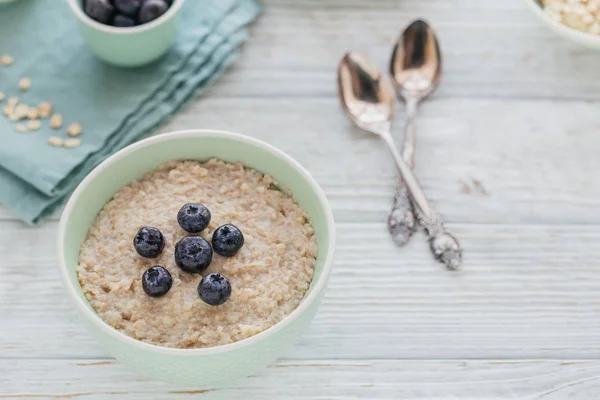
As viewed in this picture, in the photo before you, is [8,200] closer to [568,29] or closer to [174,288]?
[174,288]

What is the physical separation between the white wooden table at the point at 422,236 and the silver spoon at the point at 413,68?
33 millimetres

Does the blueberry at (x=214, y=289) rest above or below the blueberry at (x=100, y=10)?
below

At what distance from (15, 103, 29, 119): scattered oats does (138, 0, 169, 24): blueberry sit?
0.25 metres

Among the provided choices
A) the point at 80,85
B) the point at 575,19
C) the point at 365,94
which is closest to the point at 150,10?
the point at 80,85

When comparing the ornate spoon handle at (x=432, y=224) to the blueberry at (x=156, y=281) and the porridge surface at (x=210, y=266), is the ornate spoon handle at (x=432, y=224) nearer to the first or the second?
the porridge surface at (x=210, y=266)

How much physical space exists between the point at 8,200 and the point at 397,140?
0.68m

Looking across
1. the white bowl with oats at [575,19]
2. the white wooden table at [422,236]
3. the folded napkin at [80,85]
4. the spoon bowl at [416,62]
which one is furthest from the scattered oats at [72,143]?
the white bowl with oats at [575,19]

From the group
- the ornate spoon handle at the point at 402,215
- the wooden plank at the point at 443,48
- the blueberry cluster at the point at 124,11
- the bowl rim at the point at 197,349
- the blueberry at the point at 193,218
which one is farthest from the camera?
the wooden plank at the point at 443,48

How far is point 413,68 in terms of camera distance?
1.48 meters

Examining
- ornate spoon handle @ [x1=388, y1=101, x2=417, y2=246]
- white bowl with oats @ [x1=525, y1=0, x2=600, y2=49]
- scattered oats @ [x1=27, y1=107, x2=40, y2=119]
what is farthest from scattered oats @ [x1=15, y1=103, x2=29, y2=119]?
white bowl with oats @ [x1=525, y1=0, x2=600, y2=49]

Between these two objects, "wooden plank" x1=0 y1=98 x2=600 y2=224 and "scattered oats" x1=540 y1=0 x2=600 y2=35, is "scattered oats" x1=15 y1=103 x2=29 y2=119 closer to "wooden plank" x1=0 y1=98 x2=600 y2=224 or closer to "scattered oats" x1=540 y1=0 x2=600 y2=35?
"wooden plank" x1=0 y1=98 x2=600 y2=224

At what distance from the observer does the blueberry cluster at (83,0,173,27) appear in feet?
4.56

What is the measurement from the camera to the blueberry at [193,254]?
1018 mm

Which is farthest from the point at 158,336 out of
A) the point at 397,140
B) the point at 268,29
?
the point at 268,29
